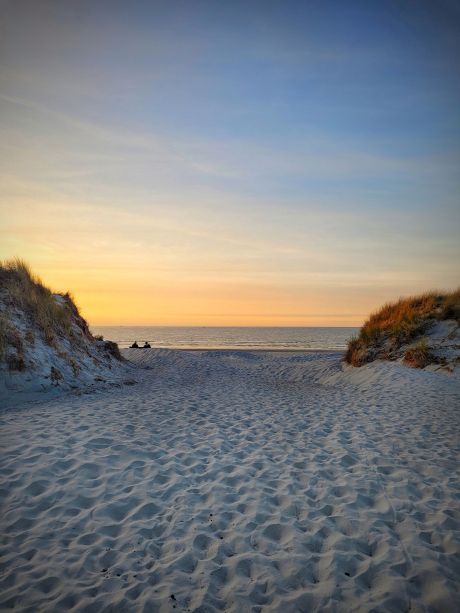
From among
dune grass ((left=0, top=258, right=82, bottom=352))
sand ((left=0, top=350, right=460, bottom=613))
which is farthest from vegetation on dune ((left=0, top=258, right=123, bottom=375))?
sand ((left=0, top=350, right=460, bottom=613))

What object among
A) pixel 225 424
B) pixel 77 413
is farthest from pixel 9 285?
pixel 225 424

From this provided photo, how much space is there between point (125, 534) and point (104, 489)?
1.03 meters

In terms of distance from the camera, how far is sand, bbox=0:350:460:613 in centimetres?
313

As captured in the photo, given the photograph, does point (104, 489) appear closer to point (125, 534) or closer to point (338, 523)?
point (125, 534)

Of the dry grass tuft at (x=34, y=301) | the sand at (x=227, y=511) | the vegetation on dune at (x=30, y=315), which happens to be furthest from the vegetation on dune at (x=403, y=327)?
the dry grass tuft at (x=34, y=301)

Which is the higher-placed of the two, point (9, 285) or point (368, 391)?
point (9, 285)

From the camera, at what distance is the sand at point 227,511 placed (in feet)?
10.3

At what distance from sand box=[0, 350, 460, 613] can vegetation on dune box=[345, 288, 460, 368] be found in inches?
242

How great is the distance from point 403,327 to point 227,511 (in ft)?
44.2

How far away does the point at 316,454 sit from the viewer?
243 inches

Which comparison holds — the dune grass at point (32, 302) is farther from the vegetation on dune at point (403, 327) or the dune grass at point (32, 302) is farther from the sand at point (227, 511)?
the vegetation on dune at point (403, 327)

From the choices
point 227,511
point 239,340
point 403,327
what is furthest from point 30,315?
point 239,340

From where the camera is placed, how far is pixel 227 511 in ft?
14.3

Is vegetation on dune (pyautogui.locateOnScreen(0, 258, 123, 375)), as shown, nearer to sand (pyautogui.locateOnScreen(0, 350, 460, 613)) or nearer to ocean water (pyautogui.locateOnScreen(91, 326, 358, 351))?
sand (pyautogui.locateOnScreen(0, 350, 460, 613))
